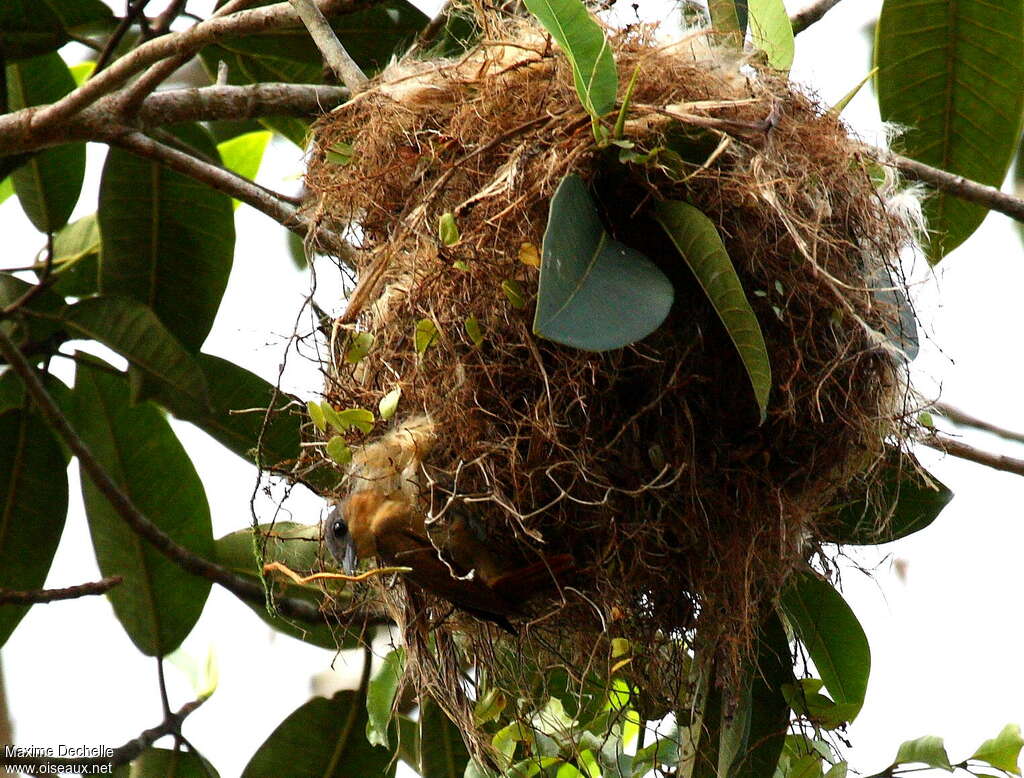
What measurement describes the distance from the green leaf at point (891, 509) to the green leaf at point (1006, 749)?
289mm

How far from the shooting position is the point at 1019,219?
1.71 meters

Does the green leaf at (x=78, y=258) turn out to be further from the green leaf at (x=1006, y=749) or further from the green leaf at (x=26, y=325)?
the green leaf at (x=1006, y=749)

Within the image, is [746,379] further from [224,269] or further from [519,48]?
[224,269]

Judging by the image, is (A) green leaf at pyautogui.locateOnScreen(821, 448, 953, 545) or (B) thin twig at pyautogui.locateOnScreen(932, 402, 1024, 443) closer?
(A) green leaf at pyautogui.locateOnScreen(821, 448, 953, 545)

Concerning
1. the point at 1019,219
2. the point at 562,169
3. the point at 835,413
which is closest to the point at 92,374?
the point at 562,169

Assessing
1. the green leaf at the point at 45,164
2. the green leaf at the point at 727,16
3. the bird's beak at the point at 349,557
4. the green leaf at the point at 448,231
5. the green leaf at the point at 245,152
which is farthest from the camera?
the green leaf at the point at 245,152

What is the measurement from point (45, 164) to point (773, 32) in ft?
5.09

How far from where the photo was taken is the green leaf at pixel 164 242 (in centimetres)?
227

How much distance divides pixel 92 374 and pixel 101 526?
0.97 ft

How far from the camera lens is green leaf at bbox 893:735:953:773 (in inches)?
60.9

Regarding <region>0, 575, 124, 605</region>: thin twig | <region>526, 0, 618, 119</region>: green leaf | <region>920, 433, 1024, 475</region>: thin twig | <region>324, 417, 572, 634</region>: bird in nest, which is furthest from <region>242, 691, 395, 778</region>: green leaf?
<region>526, 0, 618, 119</region>: green leaf

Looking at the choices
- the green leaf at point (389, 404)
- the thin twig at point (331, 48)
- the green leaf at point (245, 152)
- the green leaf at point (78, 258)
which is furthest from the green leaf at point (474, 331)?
the green leaf at point (245, 152)

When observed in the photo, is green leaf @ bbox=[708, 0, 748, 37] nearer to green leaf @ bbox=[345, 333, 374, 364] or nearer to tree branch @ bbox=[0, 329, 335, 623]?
green leaf @ bbox=[345, 333, 374, 364]

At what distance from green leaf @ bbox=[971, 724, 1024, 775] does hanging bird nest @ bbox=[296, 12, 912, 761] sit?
0.39 meters
